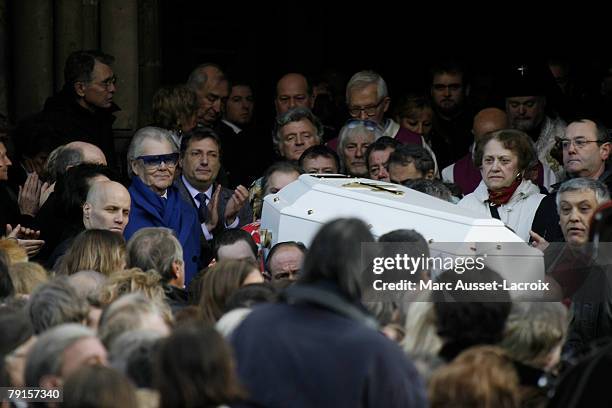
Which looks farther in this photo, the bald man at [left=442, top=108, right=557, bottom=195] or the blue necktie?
the bald man at [left=442, top=108, right=557, bottom=195]

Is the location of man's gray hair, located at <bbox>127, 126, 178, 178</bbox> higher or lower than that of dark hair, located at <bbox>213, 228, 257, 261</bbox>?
higher

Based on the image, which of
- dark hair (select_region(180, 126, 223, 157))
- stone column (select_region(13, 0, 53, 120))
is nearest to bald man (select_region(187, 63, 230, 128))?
stone column (select_region(13, 0, 53, 120))

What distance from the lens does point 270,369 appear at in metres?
5.04

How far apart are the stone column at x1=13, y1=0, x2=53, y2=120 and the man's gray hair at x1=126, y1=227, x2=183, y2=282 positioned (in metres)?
3.98

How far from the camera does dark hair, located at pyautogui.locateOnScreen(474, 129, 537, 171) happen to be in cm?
912

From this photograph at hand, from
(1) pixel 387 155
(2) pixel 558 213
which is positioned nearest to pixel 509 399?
(2) pixel 558 213

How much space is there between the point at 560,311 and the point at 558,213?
2.68 meters

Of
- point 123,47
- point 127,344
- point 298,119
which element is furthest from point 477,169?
point 127,344

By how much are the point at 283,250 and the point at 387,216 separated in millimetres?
568

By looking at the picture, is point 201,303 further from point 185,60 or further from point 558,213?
point 185,60

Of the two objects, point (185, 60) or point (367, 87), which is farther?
point (185, 60)

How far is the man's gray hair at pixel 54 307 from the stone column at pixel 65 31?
5289 millimetres

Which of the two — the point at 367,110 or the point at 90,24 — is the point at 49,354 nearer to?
the point at 367,110

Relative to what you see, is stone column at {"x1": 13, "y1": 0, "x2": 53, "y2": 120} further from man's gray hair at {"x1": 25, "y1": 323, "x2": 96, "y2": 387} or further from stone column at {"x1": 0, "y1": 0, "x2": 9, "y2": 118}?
man's gray hair at {"x1": 25, "y1": 323, "x2": 96, "y2": 387}
